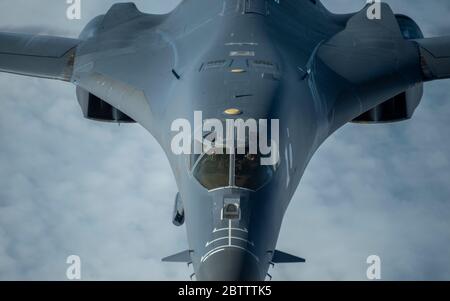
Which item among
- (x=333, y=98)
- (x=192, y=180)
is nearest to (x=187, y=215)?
(x=192, y=180)

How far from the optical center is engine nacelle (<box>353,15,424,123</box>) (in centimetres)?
2502

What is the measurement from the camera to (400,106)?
82.4ft

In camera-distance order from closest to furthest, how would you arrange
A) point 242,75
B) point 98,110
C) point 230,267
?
point 230,267 → point 242,75 → point 98,110

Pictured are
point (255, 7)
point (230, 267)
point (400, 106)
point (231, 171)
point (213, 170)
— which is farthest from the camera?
point (400, 106)

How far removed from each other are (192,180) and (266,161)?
1633 millimetres

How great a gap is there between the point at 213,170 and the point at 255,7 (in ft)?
28.5

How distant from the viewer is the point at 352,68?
75.4 feet

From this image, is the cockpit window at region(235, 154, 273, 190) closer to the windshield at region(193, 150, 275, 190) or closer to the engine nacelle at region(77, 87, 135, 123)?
the windshield at region(193, 150, 275, 190)

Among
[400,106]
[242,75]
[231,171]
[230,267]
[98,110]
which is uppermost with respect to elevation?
[98,110]

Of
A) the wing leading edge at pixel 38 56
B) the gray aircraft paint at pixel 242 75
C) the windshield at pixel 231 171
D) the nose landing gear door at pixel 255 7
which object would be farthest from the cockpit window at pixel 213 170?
the wing leading edge at pixel 38 56

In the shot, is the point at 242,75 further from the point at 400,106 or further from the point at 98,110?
the point at 98,110

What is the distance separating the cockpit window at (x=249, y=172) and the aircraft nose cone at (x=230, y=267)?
1412mm

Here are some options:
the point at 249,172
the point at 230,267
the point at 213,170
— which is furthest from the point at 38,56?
the point at 230,267

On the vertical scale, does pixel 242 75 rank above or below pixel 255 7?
below
